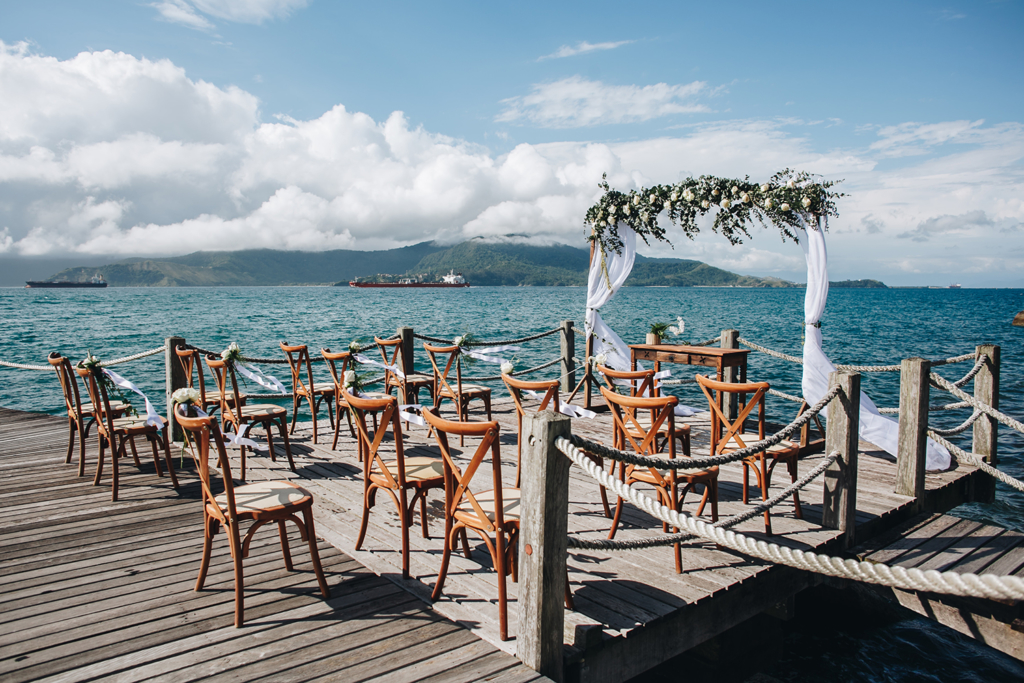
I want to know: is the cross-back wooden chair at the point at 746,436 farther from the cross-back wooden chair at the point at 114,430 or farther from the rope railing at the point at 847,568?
the cross-back wooden chair at the point at 114,430

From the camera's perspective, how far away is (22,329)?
130 feet

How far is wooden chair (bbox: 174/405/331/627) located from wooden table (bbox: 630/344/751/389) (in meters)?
4.12

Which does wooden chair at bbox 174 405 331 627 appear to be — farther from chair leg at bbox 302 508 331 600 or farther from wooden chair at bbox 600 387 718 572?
wooden chair at bbox 600 387 718 572

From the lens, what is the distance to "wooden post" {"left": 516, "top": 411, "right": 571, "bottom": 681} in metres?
2.45

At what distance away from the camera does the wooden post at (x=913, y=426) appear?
459 cm

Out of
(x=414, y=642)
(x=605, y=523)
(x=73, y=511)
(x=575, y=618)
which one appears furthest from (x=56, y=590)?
(x=605, y=523)

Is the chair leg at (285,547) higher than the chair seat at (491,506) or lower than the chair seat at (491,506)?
lower

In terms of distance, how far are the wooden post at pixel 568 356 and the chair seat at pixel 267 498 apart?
547cm

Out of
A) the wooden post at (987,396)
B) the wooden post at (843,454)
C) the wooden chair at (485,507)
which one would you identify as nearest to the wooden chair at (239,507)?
the wooden chair at (485,507)

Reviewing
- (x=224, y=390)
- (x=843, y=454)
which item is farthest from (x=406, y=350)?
(x=843, y=454)

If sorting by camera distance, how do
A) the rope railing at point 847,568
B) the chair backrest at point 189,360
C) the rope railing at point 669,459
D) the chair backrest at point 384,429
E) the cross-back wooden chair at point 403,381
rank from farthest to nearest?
the cross-back wooden chair at point 403,381 → the chair backrest at point 189,360 → the chair backrest at point 384,429 → the rope railing at point 669,459 → the rope railing at point 847,568

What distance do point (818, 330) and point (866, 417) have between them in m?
1.11

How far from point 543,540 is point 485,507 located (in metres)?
0.81

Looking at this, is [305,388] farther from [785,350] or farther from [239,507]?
[785,350]
